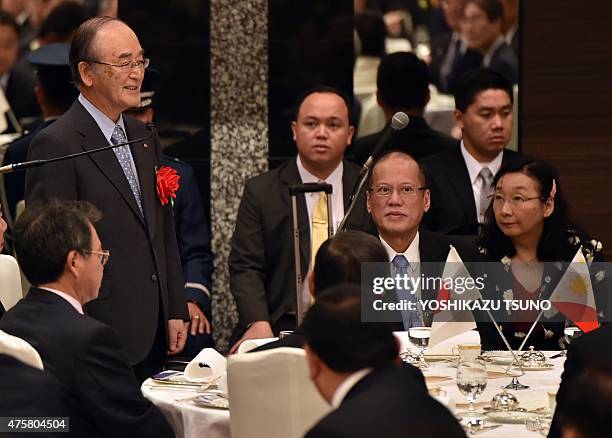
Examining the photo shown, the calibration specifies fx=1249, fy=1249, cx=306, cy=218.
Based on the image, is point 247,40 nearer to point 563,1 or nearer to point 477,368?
point 563,1

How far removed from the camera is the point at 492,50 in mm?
6281

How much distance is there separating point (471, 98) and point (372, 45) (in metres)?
0.81

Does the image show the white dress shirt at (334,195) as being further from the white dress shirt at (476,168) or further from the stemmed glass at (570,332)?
the stemmed glass at (570,332)

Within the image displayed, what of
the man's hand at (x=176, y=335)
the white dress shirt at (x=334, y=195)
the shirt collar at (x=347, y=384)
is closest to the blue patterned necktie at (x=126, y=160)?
the man's hand at (x=176, y=335)

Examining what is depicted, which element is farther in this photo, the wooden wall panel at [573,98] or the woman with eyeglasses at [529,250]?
the wooden wall panel at [573,98]

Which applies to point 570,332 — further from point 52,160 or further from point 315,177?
point 52,160

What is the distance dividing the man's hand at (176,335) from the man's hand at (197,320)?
708mm

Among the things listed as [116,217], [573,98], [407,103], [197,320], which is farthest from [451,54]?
[116,217]

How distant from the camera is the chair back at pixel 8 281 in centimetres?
445

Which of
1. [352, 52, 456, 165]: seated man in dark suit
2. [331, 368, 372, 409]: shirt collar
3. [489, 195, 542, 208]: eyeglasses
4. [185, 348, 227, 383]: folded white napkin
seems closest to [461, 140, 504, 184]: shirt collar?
[352, 52, 456, 165]: seated man in dark suit

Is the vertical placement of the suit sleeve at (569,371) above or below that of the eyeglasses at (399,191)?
below

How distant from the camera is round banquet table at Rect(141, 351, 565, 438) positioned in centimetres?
362

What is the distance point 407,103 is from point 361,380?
377 cm

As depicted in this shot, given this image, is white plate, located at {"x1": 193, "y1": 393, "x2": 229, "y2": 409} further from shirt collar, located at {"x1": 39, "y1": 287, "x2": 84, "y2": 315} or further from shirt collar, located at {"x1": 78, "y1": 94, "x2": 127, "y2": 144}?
shirt collar, located at {"x1": 78, "y1": 94, "x2": 127, "y2": 144}
